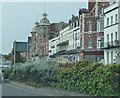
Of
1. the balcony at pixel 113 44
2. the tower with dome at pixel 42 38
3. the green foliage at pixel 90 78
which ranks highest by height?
the tower with dome at pixel 42 38

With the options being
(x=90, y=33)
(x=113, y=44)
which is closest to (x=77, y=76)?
(x=113, y=44)

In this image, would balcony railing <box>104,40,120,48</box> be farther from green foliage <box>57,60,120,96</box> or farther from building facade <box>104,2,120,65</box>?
green foliage <box>57,60,120,96</box>

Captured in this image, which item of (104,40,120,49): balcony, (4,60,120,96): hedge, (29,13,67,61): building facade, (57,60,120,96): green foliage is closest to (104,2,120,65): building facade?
(104,40,120,49): balcony

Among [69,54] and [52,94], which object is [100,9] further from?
[52,94]

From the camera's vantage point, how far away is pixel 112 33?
44625mm

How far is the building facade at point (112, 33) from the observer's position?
42.0 m

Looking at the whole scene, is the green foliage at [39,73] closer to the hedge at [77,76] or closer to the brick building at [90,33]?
the hedge at [77,76]

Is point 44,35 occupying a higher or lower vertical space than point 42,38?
higher

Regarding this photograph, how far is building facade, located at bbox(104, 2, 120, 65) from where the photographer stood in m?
42.0

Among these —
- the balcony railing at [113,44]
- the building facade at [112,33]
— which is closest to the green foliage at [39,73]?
the building facade at [112,33]

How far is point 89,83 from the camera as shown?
1364 cm

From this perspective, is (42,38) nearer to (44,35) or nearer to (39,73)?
(44,35)

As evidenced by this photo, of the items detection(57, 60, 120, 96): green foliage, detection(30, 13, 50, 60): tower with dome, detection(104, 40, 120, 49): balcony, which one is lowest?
detection(57, 60, 120, 96): green foliage

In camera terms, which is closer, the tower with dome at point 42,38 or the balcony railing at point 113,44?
the balcony railing at point 113,44
